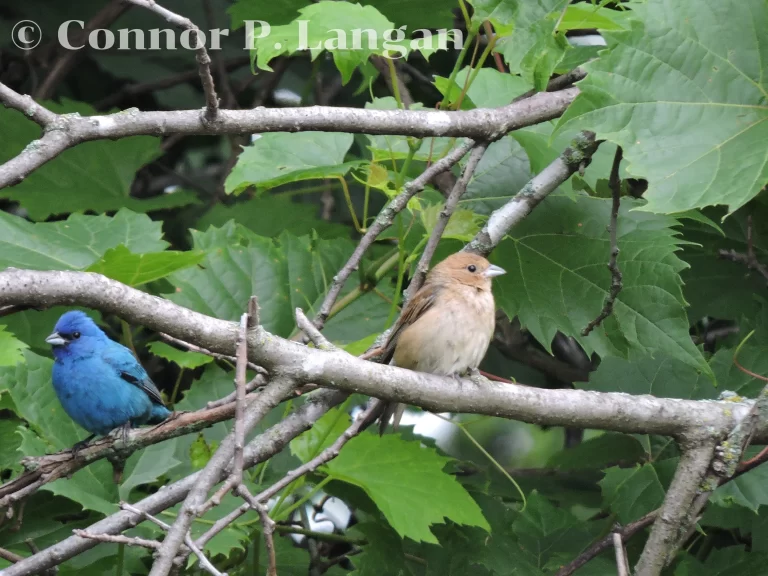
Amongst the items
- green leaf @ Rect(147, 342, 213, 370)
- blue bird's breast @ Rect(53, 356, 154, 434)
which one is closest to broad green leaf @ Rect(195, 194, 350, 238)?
blue bird's breast @ Rect(53, 356, 154, 434)

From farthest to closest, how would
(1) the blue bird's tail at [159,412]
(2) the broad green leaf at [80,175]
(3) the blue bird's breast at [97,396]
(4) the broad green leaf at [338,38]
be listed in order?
(2) the broad green leaf at [80,175] → (1) the blue bird's tail at [159,412] → (3) the blue bird's breast at [97,396] → (4) the broad green leaf at [338,38]

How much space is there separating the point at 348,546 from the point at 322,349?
118 inches

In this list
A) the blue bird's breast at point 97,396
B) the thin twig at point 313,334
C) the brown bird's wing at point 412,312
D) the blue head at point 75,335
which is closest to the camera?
the thin twig at point 313,334

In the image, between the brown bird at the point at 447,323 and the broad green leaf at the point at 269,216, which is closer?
the brown bird at the point at 447,323

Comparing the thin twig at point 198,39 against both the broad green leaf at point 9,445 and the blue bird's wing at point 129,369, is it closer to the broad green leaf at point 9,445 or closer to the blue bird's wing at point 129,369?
the broad green leaf at point 9,445

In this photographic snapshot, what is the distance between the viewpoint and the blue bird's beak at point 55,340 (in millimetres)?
4820

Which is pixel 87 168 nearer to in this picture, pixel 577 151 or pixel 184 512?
pixel 577 151

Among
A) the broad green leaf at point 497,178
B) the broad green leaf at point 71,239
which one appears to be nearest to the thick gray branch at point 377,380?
the broad green leaf at point 497,178

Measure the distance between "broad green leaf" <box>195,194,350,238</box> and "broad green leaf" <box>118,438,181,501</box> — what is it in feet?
6.38

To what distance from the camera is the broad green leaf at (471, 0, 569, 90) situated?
3.11 metres

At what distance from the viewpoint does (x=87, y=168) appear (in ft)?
18.9

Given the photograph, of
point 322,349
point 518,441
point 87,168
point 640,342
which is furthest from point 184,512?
point 518,441

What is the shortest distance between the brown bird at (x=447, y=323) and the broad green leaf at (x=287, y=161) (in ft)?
2.16

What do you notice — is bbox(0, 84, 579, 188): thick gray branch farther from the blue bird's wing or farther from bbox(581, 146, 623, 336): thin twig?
the blue bird's wing
